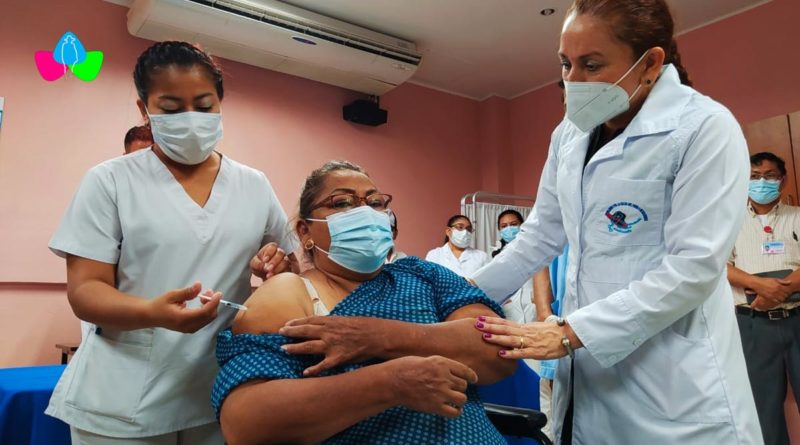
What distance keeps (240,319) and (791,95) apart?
4020 mm

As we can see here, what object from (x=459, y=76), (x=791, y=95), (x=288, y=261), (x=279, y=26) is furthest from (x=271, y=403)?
(x=459, y=76)

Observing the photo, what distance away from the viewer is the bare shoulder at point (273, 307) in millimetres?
1062

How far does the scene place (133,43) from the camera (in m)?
3.75

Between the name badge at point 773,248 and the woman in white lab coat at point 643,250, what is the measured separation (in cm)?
242

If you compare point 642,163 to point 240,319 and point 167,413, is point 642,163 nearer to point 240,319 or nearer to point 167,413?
point 240,319

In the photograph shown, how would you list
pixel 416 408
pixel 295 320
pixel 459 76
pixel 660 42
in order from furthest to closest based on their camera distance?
pixel 459 76 → pixel 660 42 → pixel 295 320 → pixel 416 408

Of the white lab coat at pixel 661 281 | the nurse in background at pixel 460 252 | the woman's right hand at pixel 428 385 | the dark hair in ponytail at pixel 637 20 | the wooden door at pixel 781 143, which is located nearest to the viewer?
the woman's right hand at pixel 428 385

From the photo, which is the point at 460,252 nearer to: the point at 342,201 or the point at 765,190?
the point at 765,190

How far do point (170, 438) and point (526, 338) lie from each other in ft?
2.50

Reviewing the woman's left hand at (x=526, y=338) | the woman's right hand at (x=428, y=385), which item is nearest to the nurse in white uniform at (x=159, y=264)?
the woman's right hand at (x=428, y=385)

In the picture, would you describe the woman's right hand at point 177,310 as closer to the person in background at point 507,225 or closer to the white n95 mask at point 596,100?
the white n95 mask at point 596,100

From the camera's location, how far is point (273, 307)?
3.55 ft

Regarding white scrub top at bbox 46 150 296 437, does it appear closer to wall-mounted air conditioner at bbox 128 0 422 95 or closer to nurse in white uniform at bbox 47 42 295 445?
nurse in white uniform at bbox 47 42 295 445

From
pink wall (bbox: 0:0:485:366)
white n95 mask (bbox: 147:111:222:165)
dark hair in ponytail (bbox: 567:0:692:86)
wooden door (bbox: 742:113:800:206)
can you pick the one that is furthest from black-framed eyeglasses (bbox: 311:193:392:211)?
wooden door (bbox: 742:113:800:206)
